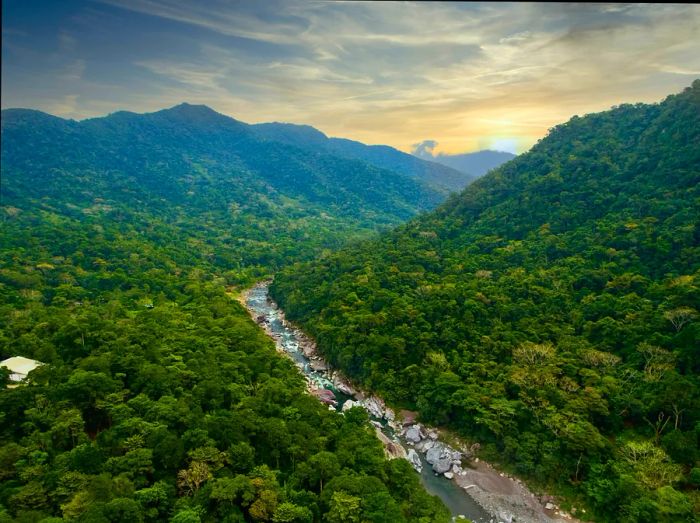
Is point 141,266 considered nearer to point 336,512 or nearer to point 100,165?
point 336,512

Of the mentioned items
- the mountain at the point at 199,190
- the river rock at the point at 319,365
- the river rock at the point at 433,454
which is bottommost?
the river rock at the point at 433,454

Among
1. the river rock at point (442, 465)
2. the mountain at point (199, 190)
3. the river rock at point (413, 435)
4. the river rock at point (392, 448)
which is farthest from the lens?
the mountain at point (199, 190)

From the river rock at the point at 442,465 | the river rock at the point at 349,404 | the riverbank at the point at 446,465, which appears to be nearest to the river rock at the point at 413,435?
the riverbank at the point at 446,465

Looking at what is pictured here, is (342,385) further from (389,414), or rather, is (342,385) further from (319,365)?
(389,414)

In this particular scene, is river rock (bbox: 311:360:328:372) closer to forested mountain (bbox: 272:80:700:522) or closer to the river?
the river

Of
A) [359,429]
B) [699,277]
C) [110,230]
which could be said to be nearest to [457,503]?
[359,429]

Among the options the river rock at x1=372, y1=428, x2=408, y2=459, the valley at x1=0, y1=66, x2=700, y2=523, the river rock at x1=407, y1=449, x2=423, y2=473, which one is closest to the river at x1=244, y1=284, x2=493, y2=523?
the valley at x1=0, y1=66, x2=700, y2=523

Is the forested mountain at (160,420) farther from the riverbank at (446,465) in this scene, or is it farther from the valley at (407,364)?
the riverbank at (446,465)
